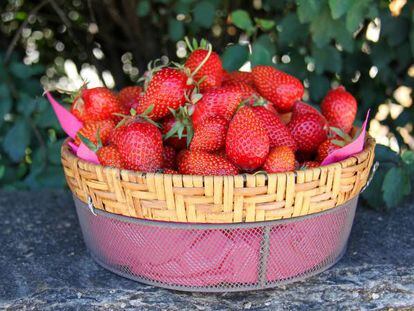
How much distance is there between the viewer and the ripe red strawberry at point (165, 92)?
1.13 meters

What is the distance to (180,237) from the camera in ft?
3.53

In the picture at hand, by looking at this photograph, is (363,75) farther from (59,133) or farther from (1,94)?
(1,94)

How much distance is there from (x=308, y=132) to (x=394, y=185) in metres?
0.33

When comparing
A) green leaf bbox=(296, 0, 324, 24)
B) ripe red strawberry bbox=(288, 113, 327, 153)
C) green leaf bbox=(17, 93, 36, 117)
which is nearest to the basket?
ripe red strawberry bbox=(288, 113, 327, 153)

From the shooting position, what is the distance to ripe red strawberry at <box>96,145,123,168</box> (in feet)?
3.66

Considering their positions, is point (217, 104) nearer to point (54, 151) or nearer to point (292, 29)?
point (292, 29)

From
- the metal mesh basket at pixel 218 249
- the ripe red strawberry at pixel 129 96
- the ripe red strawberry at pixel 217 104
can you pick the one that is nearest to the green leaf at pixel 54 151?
the ripe red strawberry at pixel 129 96

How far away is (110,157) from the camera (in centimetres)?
112

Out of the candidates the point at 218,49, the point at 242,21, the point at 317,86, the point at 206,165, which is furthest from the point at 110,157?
the point at 218,49

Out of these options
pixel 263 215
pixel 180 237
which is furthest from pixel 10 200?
pixel 263 215

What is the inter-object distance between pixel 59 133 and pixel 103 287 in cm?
78

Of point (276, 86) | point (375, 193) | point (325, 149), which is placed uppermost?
point (276, 86)

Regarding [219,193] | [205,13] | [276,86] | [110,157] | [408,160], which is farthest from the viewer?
[205,13]

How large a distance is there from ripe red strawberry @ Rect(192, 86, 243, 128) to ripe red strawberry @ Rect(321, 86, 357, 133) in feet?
0.80
